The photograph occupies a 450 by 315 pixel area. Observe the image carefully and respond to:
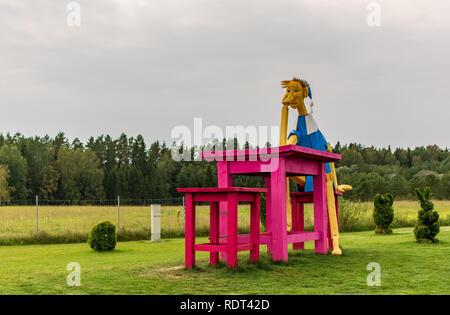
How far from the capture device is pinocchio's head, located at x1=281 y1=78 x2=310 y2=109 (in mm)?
9273

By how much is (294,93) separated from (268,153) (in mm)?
2184

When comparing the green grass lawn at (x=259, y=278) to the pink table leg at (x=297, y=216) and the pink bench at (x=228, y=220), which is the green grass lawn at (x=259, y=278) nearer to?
the pink bench at (x=228, y=220)

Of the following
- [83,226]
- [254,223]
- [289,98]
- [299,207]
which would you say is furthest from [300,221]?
[83,226]

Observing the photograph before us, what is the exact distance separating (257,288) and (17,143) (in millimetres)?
72158

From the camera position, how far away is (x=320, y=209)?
884 centimetres

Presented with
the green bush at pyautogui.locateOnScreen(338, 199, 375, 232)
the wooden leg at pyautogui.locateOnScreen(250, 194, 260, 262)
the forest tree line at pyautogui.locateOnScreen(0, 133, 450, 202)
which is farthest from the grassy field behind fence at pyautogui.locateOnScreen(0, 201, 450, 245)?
the forest tree line at pyautogui.locateOnScreen(0, 133, 450, 202)

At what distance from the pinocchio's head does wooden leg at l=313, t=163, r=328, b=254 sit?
1.41 metres

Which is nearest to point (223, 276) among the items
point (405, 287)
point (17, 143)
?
point (405, 287)

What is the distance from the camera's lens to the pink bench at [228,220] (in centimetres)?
656

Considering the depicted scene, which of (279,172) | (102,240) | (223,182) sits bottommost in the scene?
(102,240)

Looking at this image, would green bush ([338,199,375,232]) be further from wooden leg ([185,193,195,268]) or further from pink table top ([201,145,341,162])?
wooden leg ([185,193,195,268])

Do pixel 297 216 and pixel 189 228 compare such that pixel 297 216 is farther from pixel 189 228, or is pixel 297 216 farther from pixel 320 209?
pixel 189 228

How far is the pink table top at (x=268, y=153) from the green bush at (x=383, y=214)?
7.85 metres

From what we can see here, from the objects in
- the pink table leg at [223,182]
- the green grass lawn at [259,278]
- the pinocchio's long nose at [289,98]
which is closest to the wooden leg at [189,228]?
the green grass lawn at [259,278]
